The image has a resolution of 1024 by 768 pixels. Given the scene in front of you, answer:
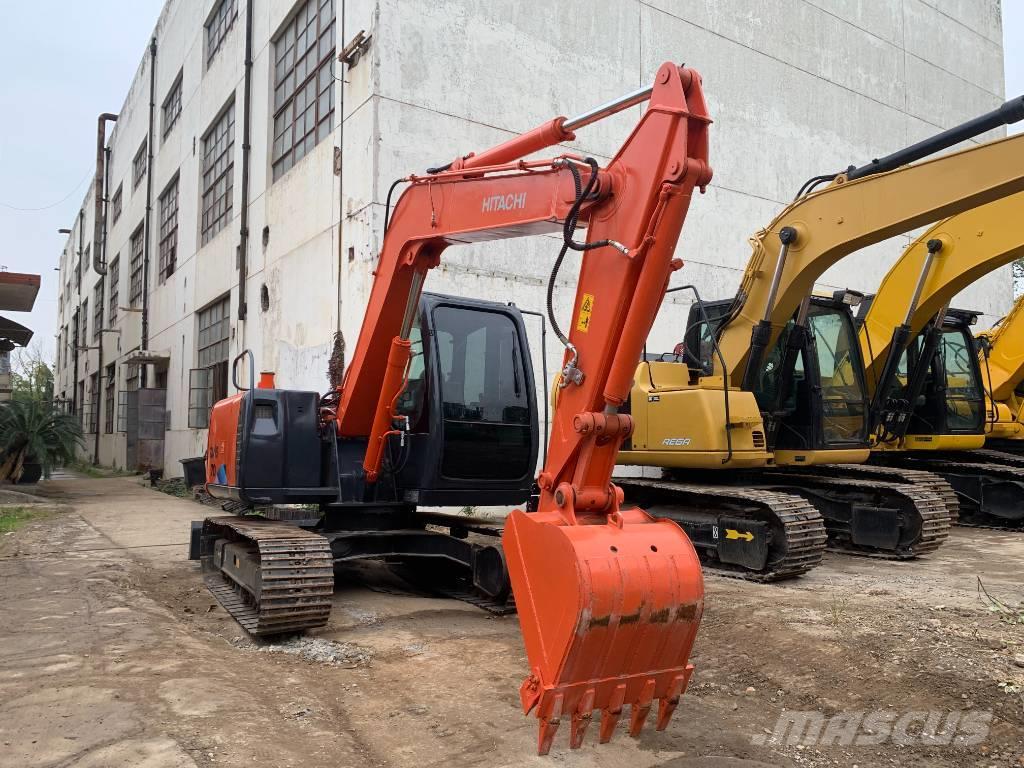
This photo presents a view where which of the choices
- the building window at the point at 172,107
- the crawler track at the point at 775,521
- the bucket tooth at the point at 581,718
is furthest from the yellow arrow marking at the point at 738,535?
the building window at the point at 172,107

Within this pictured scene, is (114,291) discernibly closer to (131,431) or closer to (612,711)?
(131,431)

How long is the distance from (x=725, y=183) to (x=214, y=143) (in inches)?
432

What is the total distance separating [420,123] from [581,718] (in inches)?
352

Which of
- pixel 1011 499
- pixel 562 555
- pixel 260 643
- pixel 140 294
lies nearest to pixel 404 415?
pixel 260 643

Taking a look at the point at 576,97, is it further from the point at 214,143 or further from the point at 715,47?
the point at 214,143

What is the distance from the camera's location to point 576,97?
12.3 m

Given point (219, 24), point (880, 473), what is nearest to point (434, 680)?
point (880, 473)

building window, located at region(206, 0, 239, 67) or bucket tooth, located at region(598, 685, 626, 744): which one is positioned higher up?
Answer: building window, located at region(206, 0, 239, 67)

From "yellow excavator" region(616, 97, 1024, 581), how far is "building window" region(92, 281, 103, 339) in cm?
2991

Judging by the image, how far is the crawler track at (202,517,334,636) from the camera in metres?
5.01

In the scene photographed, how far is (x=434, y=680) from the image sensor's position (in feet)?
14.5

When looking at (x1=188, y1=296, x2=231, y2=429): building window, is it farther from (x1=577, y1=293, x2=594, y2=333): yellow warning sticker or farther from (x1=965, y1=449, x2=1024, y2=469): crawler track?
(x1=577, y1=293, x2=594, y2=333): yellow warning sticker

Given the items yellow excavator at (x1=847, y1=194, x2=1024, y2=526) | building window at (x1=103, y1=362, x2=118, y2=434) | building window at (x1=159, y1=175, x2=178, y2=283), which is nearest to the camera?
yellow excavator at (x1=847, y1=194, x2=1024, y2=526)

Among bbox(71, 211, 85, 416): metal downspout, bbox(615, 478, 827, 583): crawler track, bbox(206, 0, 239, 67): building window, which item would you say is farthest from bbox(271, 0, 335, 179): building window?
bbox(71, 211, 85, 416): metal downspout
